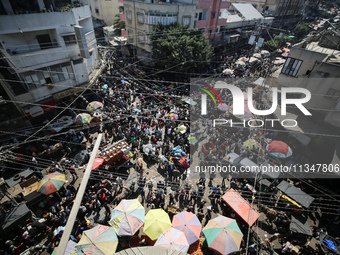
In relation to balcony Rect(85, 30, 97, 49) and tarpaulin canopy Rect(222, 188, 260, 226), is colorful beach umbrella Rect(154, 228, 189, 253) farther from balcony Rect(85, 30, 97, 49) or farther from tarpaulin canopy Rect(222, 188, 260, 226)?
balcony Rect(85, 30, 97, 49)

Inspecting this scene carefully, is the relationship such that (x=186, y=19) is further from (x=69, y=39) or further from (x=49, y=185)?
(x=49, y=185)

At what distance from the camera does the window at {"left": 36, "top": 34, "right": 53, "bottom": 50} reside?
54.0 feet

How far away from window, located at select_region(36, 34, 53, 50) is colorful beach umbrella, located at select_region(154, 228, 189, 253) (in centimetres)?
1874

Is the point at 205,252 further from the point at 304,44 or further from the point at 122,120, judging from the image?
the point at 304,44

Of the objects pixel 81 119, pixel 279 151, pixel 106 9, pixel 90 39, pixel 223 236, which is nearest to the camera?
pixel 223 236

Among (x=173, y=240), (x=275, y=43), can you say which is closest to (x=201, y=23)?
(x=275, y=43)

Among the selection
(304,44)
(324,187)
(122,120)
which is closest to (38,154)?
(122,120)

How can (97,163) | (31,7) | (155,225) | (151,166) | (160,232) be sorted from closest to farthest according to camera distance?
1. (160,232)
2. (155,225)
3. (97,163)
4. (151,166)
5. (31,7)

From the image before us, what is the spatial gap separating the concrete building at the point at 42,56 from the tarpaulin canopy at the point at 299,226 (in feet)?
62.0

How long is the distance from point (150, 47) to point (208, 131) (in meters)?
16.8

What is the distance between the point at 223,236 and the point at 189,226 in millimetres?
1757

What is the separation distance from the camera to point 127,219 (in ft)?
31.9

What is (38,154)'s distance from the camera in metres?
14.5

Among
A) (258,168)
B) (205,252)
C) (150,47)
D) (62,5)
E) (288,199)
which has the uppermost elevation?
(62,5)
